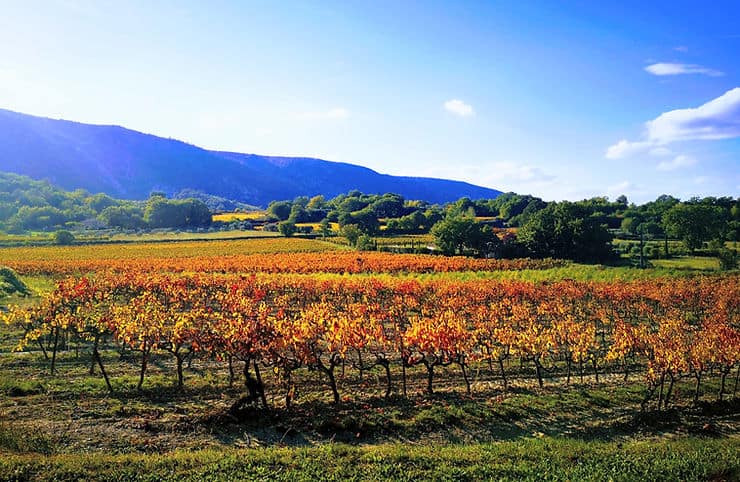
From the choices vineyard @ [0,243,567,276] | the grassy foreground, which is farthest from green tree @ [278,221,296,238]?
the grassy foreground

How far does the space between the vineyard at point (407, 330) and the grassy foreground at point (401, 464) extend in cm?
466

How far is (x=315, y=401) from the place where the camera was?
2036 cm

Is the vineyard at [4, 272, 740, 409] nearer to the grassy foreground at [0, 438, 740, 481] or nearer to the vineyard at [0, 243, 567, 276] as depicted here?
the grassy foreground at [0, 438, 740, 481]

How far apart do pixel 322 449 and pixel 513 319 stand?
2238 cm

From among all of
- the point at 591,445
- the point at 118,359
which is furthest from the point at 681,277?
the point at 118,359

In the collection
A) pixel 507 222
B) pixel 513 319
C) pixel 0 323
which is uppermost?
pixel 507 222

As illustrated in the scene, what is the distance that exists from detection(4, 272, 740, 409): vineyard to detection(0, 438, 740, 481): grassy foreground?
184 inches

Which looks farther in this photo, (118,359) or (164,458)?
(118,359)

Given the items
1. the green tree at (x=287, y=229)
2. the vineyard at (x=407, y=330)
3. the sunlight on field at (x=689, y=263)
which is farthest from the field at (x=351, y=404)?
the green tree at (x=287, y=229)

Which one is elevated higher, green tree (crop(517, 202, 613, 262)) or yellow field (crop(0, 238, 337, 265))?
green tree (crop(517, 202, 613, 262))

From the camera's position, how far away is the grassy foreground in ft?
44.2

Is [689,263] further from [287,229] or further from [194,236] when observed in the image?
[194,236]

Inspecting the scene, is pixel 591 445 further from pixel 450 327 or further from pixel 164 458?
pixel 164 458

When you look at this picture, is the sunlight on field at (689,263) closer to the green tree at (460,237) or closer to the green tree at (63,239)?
the green tree at (460,237)
